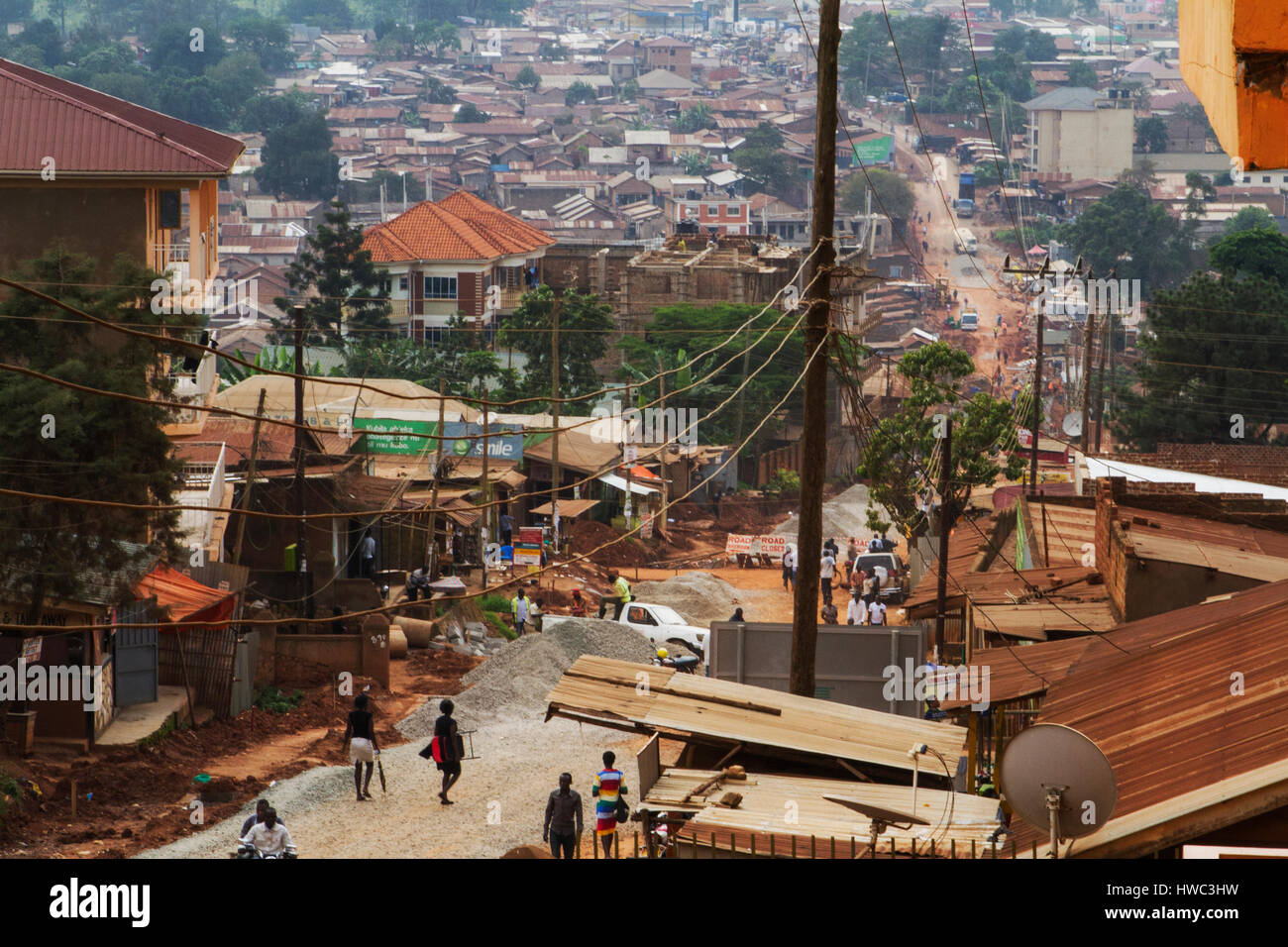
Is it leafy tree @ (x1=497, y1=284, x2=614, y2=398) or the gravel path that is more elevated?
leafy tree @ (x1=497, y1=284, x2=614, y2=398)

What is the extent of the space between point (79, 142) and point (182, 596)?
10547 mm

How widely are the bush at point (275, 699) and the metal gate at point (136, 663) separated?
1984mm

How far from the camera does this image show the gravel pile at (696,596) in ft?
108

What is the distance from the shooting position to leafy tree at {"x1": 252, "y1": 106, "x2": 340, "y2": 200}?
15175 centimetres

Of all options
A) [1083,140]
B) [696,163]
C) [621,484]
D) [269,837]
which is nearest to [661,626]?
[621,484]

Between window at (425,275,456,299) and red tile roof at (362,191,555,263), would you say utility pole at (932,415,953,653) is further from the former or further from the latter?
window at (425,275,456,299)

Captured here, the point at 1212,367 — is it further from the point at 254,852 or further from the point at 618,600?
the point at 254,852

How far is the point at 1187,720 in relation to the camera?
830 cm

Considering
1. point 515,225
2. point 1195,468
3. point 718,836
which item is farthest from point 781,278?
point 718,836

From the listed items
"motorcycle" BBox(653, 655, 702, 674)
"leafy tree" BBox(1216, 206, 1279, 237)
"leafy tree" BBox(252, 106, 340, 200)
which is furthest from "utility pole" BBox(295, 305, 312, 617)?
"leafy tree" BBox(252, 106, 340, 200)

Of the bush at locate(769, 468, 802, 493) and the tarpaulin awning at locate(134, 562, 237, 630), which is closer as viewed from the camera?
the tarpaulin awning at locate(134, 562, 237, 630)

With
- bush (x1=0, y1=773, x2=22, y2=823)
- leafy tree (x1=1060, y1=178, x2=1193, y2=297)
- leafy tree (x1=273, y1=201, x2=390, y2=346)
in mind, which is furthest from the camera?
leafy tree (x1=1060, y1=178, x2=1193, y2=297)

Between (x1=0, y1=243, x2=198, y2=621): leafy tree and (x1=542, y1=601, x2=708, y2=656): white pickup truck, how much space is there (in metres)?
8.61
